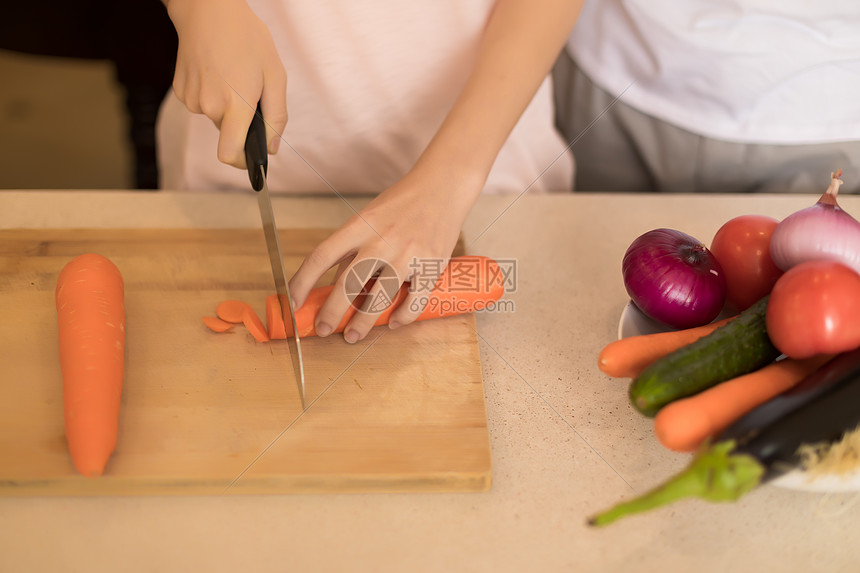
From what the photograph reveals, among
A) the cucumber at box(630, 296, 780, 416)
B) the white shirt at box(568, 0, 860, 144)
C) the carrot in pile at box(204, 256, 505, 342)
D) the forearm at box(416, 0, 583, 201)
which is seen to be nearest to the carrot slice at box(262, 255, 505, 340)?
the carrot in pile at box(204, 256, 505, 342)

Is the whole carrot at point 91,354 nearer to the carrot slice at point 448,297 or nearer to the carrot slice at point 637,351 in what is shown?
the carrot slice at point 448,297

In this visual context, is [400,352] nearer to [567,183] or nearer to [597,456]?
[597,456]

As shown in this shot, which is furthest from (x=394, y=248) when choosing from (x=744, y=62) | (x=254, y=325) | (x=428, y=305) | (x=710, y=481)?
(x=744, y=62)

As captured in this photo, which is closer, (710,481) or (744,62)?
(710,481)

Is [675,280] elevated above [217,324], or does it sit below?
above

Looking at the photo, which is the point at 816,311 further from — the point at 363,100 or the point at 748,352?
the point at 363,100

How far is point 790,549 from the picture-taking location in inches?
24.5

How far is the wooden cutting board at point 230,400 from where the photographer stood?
65cm

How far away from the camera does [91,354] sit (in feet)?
2.34

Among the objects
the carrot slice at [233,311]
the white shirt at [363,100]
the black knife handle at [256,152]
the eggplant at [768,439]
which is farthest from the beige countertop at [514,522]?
the white shirt at [363,100]

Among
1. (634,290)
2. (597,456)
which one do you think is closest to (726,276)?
(634,290)

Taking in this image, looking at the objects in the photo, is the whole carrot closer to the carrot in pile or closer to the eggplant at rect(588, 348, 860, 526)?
the carrot in pile

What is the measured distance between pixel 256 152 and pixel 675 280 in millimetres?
495

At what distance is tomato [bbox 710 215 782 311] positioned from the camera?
0.74 meters
